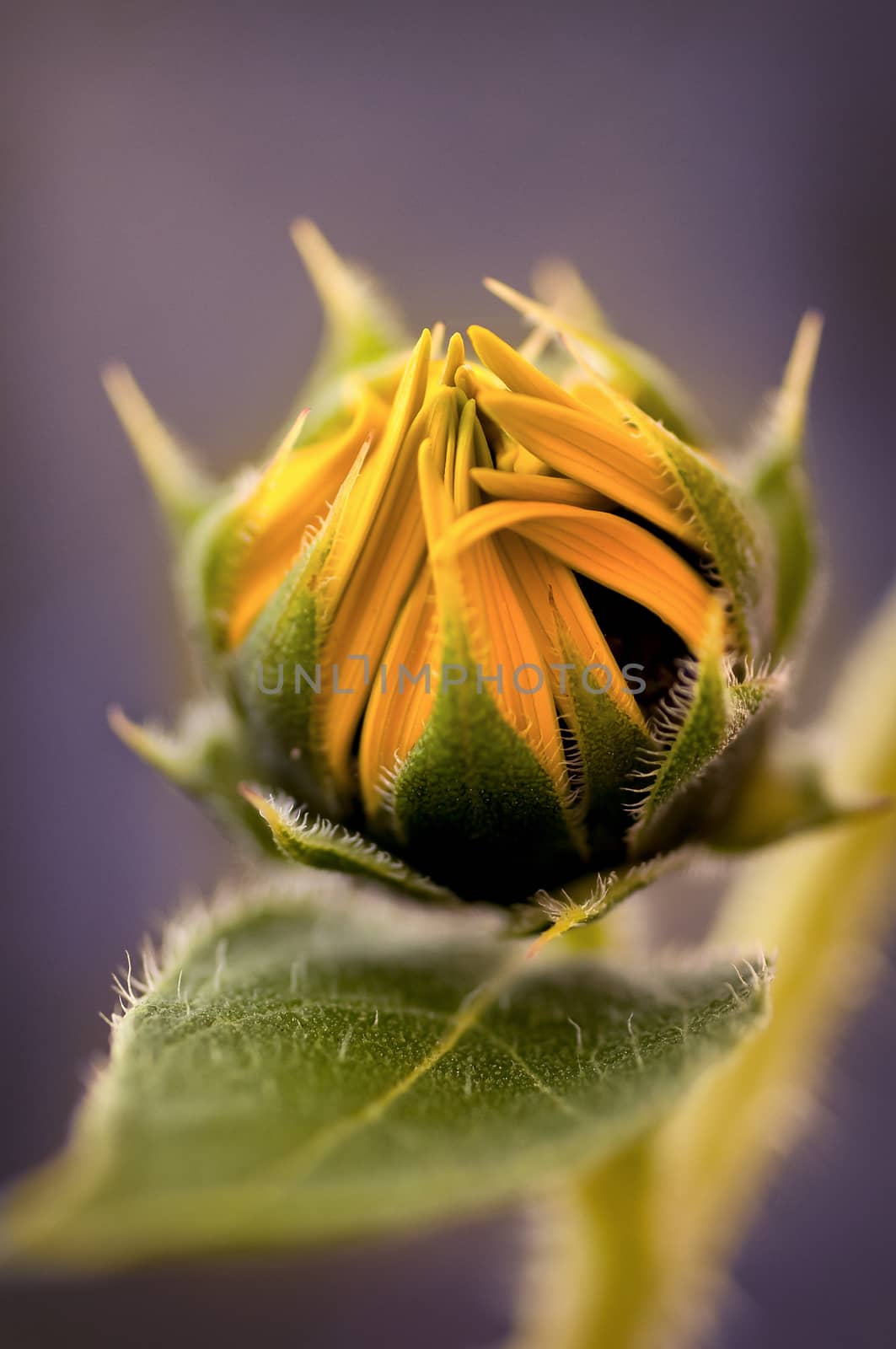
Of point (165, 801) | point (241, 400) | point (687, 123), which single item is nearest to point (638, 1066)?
point (165, 801)

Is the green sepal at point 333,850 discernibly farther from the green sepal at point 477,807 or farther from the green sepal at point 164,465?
the green sepal at point 164,465

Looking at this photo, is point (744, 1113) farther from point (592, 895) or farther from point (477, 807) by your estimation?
point (477, 807)

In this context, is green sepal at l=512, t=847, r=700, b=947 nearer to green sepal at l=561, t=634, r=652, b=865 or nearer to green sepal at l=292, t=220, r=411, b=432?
green sepal at l=561, t=634, r=652, b=865

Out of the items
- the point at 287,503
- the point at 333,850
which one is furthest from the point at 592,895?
the point at 287,503

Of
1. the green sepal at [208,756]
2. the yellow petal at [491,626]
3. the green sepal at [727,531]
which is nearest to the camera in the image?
the yellow petal at [491,626]

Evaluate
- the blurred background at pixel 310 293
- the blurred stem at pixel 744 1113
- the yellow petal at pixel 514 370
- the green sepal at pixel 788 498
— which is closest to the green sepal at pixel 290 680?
the yellow petal at pixel 514 370

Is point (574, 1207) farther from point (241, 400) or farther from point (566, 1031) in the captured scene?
point (241, 400)

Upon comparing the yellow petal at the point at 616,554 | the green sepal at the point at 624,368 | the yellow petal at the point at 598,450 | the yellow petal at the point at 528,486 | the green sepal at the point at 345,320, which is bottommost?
the yellow petal at the point at 616,554
